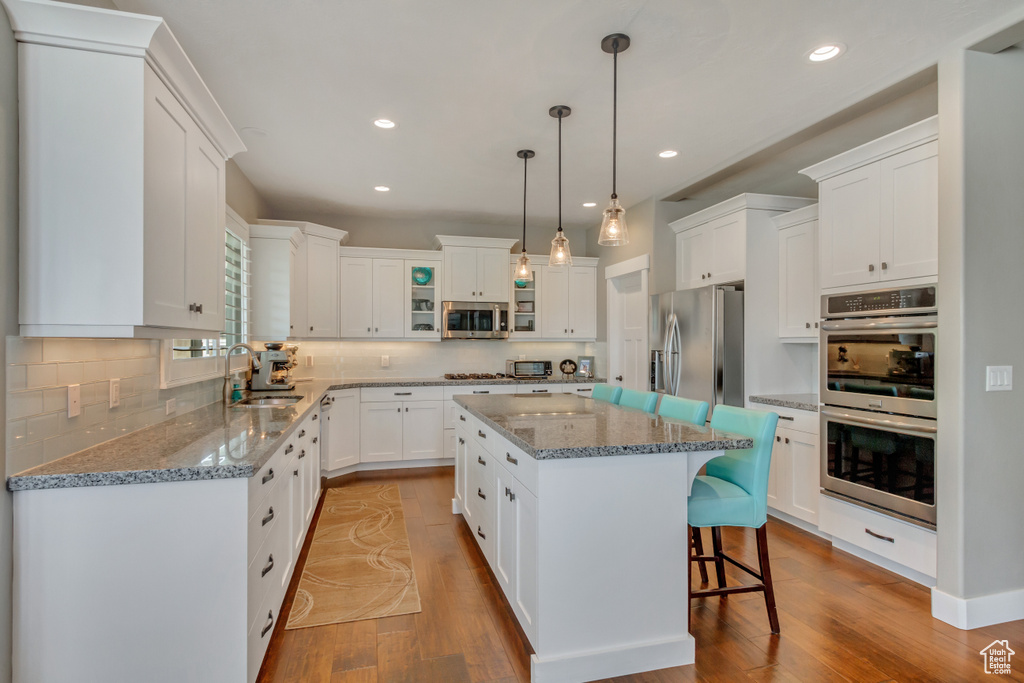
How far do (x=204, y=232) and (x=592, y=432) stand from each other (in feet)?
6.20

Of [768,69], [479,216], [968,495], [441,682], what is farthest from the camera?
[479,216]

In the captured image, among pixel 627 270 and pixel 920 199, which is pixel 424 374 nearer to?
Answer: pixel 627 270

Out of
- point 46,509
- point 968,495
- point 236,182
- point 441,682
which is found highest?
point 236,182

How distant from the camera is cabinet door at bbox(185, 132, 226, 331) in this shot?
2.15m

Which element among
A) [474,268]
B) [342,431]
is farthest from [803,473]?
[342,431]

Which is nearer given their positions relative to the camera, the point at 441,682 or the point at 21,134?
the point at 21,134

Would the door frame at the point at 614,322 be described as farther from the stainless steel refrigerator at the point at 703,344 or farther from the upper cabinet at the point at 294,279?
the upper cabinet at the point at 294,279

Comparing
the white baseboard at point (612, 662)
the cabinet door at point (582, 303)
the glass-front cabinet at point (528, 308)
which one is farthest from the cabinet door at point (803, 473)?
the glass-front cabinet at point (528, 308)

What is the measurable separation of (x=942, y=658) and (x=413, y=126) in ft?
12.1

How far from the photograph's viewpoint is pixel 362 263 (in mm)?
5480

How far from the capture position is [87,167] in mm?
1703

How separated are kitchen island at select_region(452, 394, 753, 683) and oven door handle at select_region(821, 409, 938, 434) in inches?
46.8

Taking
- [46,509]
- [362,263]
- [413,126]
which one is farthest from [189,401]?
[362,263]

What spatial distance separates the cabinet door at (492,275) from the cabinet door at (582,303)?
31.8 inches
